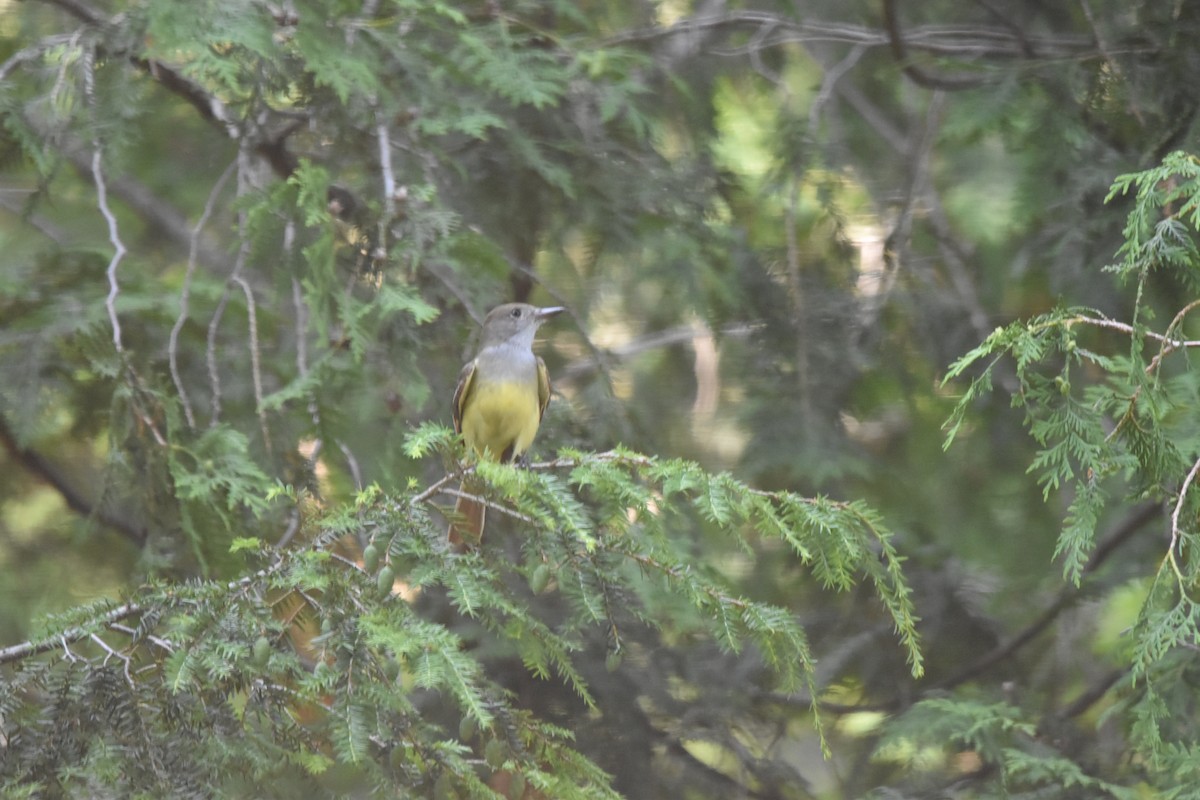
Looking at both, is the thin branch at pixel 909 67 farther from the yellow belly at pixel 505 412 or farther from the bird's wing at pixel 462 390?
the bird's wing at pixel 462 390

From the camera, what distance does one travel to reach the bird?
486 cm

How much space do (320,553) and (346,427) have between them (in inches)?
58.6

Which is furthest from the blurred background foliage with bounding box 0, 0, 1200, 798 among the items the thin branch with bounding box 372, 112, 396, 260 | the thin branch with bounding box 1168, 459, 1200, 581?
the thin branch with bounding box 1168, 459, 1200, 581

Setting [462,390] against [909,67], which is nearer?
[462,390]

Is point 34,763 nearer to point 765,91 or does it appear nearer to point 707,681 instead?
point 707,681

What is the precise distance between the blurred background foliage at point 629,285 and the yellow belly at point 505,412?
0.18 meters

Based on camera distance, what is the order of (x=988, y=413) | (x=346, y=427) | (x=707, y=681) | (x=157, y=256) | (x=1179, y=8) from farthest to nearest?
1. (x=157, y=256)
2. (x=988, y=413)
3. (x=707, y=681)
4. (x=1179, y=8)
5. (x=346, y=427)

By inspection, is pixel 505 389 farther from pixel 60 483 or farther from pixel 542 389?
pixel 60 483

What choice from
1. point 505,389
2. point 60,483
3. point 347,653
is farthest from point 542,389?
point 347,653

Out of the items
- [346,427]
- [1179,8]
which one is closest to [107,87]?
[346,427]

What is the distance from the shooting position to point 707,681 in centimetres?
541

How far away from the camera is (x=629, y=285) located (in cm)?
686

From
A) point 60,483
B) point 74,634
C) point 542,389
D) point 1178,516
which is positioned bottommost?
point 60,483

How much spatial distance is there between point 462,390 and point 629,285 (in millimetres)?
2258
